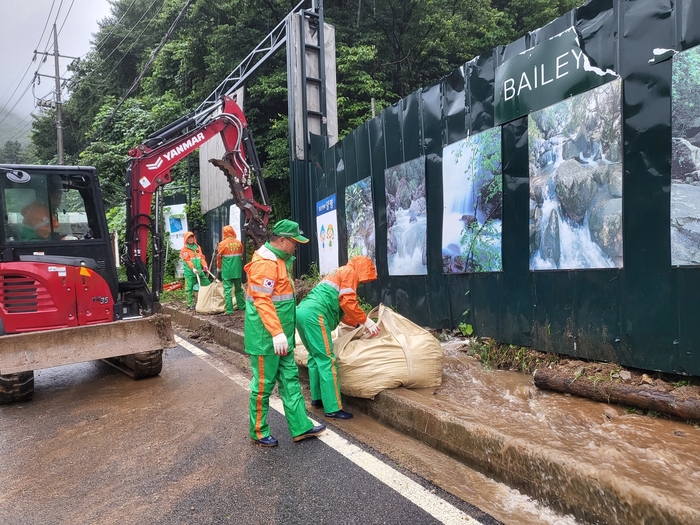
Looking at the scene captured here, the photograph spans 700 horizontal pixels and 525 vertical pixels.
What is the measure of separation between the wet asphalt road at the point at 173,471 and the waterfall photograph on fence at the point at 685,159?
91.5 inches

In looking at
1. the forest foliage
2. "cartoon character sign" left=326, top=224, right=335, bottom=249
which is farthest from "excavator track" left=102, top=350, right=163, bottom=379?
the forest foliage

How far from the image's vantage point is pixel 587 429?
3.19 m

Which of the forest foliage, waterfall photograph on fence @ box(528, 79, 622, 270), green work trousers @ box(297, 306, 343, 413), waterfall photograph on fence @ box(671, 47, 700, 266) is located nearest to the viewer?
waterfall photograph on fence @ box(671, 47, 700, 266)

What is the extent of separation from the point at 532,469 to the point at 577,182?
8.25ft

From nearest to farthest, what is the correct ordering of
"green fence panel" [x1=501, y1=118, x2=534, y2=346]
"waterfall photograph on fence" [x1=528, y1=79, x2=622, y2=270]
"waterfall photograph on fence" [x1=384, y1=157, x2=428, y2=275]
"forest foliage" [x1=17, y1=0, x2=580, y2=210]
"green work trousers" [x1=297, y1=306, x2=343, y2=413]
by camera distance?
1. "waterfall photograph on fence" [x1=528, y1=79, x2=622, y2=270]
2. "green work trousers" [x1=297, y1=306, x2=343, y2=413]
3. "green fence panel" [x1=501, y1=118, x2=534, y2=346]
4. "waterfall photograph on fence" [x1=384, y1=157, x2=428, y2=275]
5. "forest foliage" [x1=17, y1=0, x2=580, y2=210]

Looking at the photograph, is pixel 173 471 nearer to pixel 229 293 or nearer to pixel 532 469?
pixel 532 469

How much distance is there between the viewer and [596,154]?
3934 mm

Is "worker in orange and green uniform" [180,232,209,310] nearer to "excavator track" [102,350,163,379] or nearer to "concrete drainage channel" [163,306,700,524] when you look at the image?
"excavator track" [102,350,163,379]

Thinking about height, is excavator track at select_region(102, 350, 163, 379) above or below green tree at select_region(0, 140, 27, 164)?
below

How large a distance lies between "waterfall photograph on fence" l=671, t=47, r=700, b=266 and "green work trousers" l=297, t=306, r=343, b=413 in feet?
8.68

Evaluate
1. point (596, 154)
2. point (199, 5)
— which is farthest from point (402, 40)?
point (596, 154)

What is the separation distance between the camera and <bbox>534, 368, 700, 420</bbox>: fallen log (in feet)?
10.2

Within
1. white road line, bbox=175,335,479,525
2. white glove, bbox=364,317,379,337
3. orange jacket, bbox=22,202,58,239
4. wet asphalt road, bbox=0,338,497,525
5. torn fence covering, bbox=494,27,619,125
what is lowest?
wet asphalt road, bbox=0,338,497,525

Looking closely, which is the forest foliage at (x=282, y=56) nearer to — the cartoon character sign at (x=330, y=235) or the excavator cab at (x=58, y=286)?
the cartoon character sign at (x=330, y=235)
